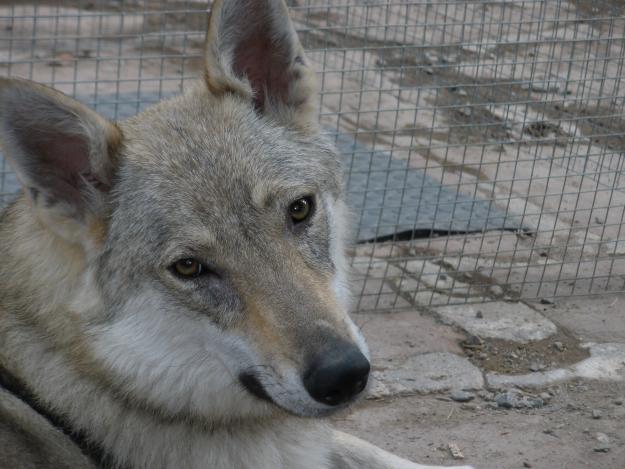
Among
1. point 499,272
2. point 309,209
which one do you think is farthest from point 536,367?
point 309,209

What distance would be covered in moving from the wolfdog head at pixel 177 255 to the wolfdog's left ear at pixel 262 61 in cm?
Answer: 10

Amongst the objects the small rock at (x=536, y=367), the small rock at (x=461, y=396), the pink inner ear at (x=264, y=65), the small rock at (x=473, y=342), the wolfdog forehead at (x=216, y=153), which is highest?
the pink inner ear at (x=264, y=65)

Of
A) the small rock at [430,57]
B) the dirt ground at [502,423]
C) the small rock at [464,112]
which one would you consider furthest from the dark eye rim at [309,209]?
the small rock at [430,57]

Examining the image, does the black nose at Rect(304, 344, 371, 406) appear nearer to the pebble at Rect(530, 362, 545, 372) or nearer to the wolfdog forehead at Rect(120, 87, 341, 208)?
the wolfdog forehead at Rect(120, 87, 341, 208)

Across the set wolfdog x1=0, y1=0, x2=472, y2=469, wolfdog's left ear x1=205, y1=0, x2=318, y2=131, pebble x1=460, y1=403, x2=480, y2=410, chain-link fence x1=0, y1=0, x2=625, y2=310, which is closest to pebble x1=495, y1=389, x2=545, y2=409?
pebble x1=460, y1=403, x2=480, y2=410

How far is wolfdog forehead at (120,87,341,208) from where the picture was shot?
11.2 feet

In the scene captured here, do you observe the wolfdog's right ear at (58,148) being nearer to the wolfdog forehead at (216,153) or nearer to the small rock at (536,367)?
the wolfdog forehead at (216,153)

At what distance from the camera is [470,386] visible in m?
5.17

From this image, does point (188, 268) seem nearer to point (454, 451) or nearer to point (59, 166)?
point (59, 166)

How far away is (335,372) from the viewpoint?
119 inches

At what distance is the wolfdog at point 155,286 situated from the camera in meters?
3.27

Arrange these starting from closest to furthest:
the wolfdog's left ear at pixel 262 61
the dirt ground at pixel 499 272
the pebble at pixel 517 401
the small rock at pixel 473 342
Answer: the wolfdog's left ear at pixel 262 61
the dirt ground at pixel 499 272
the pebble at pixel 517 401
the small rock at pixel 473 342

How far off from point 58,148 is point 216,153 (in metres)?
0.56

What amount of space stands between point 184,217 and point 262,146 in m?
0.45
